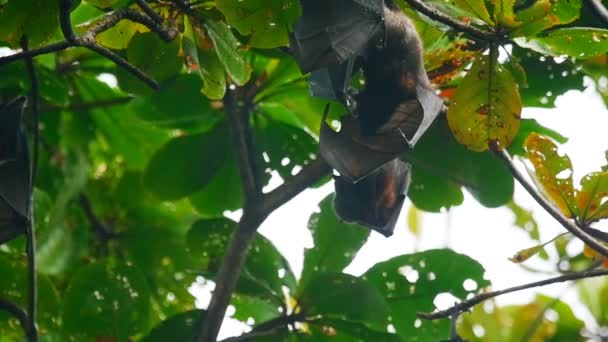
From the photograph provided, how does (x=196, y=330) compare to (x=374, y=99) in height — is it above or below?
below

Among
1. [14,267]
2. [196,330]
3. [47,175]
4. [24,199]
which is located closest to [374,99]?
[196,330]

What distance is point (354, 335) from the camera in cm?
247

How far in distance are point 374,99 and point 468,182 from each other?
0.50 m

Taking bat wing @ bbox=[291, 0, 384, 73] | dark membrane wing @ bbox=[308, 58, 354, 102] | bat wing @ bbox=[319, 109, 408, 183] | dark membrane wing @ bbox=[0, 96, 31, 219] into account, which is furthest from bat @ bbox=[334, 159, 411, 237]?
dark membrane wing @ bbox=[0, 96, 31, 219]

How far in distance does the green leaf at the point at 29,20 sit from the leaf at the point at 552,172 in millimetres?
1126

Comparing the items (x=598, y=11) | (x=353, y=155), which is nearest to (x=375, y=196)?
(x=353, y=155)

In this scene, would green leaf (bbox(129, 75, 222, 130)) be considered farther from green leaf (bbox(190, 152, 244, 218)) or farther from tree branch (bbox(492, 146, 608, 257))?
tree branch (bbox(492, 146, 608, 257))

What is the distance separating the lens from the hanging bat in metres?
2.26

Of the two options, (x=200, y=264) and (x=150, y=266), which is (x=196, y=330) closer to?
(x=200, y=264)

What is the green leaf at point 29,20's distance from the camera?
1.82 meters

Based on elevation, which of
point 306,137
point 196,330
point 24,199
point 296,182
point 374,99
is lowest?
point 196,330

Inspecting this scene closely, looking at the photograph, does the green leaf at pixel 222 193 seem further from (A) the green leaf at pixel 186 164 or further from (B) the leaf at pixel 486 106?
(B) the leaf at pixel 486 106

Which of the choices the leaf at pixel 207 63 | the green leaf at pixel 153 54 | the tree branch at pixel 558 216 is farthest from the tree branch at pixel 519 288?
the green leaf at pixel 153 54

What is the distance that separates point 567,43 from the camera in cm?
205
